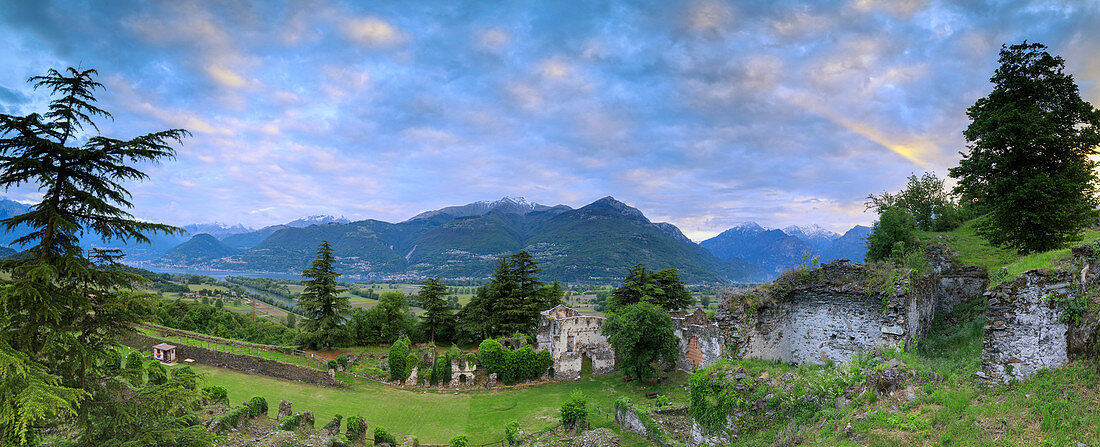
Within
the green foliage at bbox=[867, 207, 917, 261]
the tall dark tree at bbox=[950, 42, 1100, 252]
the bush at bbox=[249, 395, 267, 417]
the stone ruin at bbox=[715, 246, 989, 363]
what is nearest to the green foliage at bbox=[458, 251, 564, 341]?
the bush at bbox=[249, 395, 267, 417]

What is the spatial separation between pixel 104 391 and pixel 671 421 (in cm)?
1715

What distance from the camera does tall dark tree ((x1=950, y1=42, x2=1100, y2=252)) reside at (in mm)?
13328

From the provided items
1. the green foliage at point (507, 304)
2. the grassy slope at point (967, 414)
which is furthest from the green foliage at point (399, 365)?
the grassy slope at point (967, 414)

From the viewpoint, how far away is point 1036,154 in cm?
1383

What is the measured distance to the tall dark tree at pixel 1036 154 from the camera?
1333cm

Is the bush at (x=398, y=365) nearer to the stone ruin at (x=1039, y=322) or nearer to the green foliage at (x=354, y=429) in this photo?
the green foliage at (x=354, y=429)

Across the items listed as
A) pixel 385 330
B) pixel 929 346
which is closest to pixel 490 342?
pixel 385 330

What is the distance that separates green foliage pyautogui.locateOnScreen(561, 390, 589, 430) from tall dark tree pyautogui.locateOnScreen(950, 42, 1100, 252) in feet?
56.3

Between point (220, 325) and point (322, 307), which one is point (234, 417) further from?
point (220, 325)

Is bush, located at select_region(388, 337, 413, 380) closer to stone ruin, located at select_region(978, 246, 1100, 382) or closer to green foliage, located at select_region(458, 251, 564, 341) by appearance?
green foliage, located at select_region(458, 251, 564, 341)

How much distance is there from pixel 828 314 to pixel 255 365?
31.9 metres

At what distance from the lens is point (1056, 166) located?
1388cm

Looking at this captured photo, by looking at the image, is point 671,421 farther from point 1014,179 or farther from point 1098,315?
point 1014,179

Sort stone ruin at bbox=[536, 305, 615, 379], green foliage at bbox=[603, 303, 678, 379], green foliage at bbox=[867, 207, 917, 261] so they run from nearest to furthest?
green foliage at bbox=[867, 207, 917, 261] → green foliage at bbox=[603, 303, 678, 379] → stone ruin at bbox=[536, 305, 615, 379]
